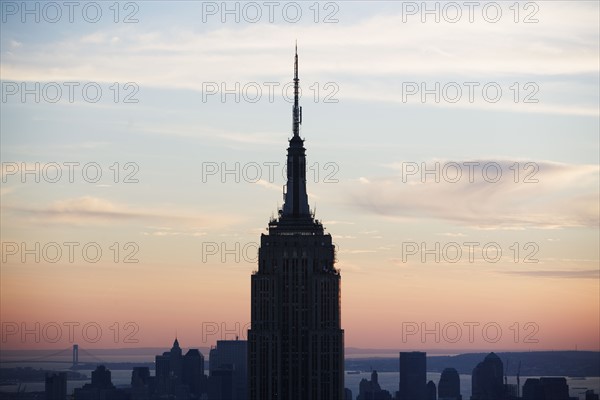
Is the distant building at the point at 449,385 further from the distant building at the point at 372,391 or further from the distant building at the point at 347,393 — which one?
the distant building at the point at 347,393

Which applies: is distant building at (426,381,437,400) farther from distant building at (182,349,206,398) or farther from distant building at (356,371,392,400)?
distant building at (182,349,206,398)

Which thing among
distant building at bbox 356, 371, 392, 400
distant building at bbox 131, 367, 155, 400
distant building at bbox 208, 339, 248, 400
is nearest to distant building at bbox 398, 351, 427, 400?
distant building at bbox 356, 371, 392, 400

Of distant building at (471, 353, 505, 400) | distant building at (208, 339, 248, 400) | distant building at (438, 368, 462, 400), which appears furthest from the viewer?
distant building at (471, 353, 505, 400)

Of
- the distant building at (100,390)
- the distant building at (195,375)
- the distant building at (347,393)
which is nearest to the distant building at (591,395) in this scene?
the distant building at (347,393)

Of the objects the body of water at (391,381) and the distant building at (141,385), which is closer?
the body of water at (391,381)

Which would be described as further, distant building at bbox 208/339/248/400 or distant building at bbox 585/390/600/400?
distant building at bbox 585/390/600/400

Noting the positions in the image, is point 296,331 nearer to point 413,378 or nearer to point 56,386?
point 56,386

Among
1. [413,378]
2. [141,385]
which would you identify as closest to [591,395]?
[413,378]
